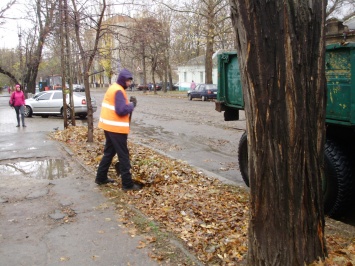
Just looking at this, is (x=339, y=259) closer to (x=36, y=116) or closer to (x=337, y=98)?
(x=337, y=98)

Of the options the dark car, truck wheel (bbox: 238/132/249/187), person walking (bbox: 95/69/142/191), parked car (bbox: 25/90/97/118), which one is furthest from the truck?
the dark car

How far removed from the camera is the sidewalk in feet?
12.7

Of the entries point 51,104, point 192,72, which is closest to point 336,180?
point 51,104

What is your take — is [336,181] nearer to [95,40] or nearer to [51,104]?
[95,40]

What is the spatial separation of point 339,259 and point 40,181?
16.7 ft

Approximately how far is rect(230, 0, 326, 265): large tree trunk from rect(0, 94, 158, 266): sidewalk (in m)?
1.30

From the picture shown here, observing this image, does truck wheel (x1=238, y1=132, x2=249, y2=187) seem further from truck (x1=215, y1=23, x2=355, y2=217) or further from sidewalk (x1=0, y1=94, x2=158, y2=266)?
sidewalk (x1=0, y1=94, x2=158, y2=266)

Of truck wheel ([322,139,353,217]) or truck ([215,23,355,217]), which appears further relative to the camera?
truck wheel ([322,139,353,217])

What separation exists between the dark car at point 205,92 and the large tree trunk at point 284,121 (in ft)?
102

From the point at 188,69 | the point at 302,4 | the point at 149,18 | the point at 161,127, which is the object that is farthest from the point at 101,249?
the point at 188,69

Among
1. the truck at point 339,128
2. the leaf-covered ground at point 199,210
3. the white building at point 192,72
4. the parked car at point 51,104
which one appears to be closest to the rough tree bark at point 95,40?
the leaf-covered ground at point 199,210

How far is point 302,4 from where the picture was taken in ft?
9.11

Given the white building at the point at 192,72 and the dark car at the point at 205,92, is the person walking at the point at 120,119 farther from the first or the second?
the white building at the point at 192,72

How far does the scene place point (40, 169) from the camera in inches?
314
